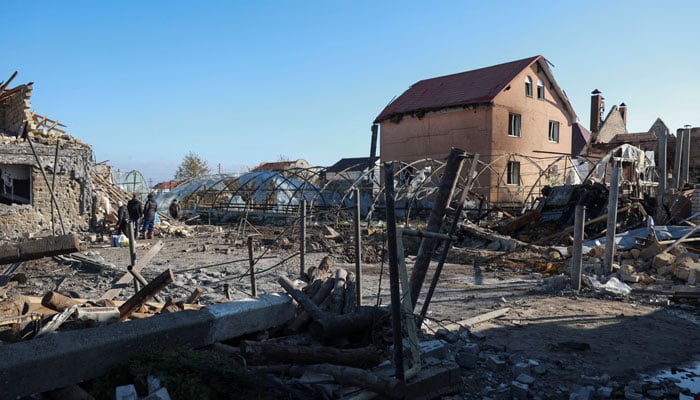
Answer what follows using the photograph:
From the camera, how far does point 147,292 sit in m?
5.40

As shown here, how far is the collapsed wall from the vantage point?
53.6 ft

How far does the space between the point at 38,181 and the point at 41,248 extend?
1508cm

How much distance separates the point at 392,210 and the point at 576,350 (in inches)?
140

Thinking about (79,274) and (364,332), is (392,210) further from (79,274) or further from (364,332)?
(79,274)

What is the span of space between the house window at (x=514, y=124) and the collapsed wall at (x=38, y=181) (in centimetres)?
2162

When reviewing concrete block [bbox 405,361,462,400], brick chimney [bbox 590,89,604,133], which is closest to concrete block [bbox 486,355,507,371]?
concrete block [bbox 405,361,462,400]

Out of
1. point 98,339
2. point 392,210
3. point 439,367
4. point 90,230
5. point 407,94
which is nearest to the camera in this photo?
point 392,210

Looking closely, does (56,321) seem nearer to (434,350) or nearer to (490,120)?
(434,350)

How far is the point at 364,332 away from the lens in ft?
17.5

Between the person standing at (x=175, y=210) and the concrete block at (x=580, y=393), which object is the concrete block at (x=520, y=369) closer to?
the concrete block at (x=580, y=393)

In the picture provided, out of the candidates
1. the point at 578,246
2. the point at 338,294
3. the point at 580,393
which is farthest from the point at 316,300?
the point at 578,246

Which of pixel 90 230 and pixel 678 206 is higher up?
pixel 678 206

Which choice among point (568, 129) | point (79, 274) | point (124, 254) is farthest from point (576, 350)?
point (568, 129)

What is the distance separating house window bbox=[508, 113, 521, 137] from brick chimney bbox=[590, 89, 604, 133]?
54.7ft
